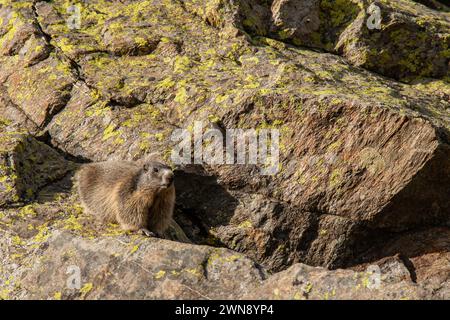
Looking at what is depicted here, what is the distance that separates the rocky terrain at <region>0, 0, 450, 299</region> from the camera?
9.01m

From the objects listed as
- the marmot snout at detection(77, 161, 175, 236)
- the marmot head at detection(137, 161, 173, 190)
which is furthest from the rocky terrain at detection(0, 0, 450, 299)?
the marmot head at detection(137, 161, 173, 190)

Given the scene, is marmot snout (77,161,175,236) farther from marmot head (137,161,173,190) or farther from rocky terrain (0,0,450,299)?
rocky terrain (0,0,450,299)

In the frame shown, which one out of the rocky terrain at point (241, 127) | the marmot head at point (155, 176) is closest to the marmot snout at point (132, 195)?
the marmot head at point (155, 176)

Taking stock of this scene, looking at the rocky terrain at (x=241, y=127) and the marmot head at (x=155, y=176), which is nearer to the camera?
the rocky terrain at (x=241, y=127)

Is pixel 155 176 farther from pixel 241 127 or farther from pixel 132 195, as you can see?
pixel 241 127

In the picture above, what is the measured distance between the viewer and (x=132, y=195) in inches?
430

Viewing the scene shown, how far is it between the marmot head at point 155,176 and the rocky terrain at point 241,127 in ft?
3.08

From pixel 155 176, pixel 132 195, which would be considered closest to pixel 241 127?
pixel 155 176

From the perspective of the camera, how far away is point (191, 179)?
38.5 feet

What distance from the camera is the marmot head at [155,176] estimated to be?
10.6m

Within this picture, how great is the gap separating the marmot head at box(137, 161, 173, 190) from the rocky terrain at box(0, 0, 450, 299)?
3.08 ft

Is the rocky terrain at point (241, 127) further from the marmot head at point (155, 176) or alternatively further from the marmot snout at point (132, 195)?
the marmot head at point (155, 176)
